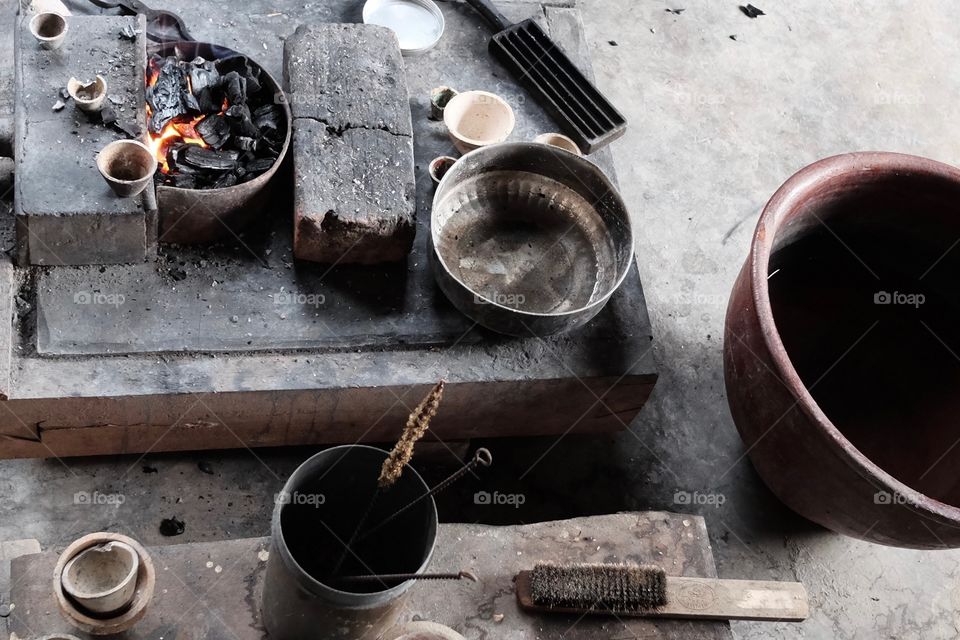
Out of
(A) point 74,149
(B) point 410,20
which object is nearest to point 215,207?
(A) point 74,149

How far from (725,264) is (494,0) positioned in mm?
1639

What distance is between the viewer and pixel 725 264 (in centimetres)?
462

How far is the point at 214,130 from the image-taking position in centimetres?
368

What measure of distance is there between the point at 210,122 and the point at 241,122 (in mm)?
130

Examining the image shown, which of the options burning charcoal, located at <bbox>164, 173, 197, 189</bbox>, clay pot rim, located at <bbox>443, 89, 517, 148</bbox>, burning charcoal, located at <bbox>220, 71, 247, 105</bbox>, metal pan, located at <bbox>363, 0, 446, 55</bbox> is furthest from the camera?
metal pan, located at <bbox>363, 0, 446, 55</bbox>

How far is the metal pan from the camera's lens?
434 centimetres

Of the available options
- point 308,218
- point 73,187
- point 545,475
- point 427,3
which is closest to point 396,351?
point 308,218

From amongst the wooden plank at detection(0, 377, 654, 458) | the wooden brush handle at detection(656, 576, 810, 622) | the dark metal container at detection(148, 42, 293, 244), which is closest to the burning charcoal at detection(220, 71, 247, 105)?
the dark metal container at detection(148, 42, 293, 244)

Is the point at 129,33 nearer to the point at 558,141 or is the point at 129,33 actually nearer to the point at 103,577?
the point at 558,141

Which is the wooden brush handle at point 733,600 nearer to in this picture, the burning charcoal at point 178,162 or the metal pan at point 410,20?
the burning charcoal at point 178,162

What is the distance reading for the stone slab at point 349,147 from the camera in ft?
11.5

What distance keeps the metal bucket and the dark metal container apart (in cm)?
128

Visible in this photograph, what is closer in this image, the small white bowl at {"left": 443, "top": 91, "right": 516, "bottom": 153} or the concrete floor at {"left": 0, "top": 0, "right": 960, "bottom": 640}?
the concrete floor at {"left": 0, "top": 0, "right": 960, "bottom": 640}

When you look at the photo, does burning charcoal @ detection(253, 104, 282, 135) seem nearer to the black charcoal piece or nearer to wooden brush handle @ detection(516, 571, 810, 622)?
the black charcoal piece
